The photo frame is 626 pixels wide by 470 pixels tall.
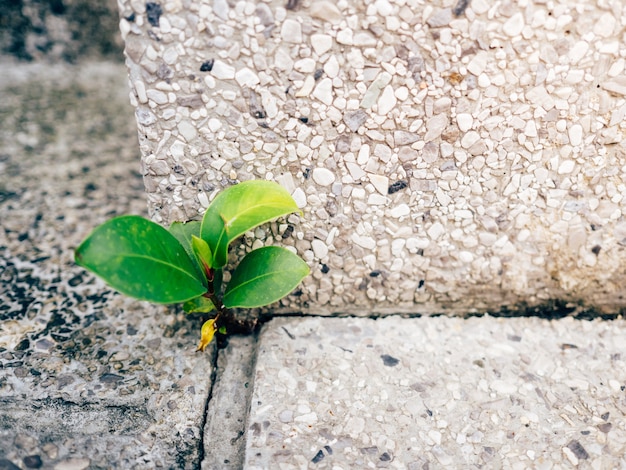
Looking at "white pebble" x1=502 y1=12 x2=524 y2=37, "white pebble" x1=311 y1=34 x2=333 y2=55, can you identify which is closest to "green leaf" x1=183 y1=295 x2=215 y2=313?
"white pebble" x1=311 y1=34 x2=333 y2=55

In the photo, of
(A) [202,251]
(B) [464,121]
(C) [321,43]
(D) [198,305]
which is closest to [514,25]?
(B) [464,121]

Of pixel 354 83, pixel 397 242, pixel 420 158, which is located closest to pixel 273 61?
pixel 354 83

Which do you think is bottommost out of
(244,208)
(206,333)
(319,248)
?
(206,333)

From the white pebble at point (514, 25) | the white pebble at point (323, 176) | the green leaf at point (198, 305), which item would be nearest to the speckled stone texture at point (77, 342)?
the green leaf at point (198, 305)

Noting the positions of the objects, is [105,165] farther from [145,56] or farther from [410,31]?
[410,31]

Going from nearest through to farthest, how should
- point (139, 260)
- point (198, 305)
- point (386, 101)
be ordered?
point (139, 260) → point (386, 101) → point (198, 305)

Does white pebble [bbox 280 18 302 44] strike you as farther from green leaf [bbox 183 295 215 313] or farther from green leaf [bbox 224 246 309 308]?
green leaf [bbox 183 295 215 313]

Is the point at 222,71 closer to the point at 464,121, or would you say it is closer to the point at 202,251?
the point at 202,251
